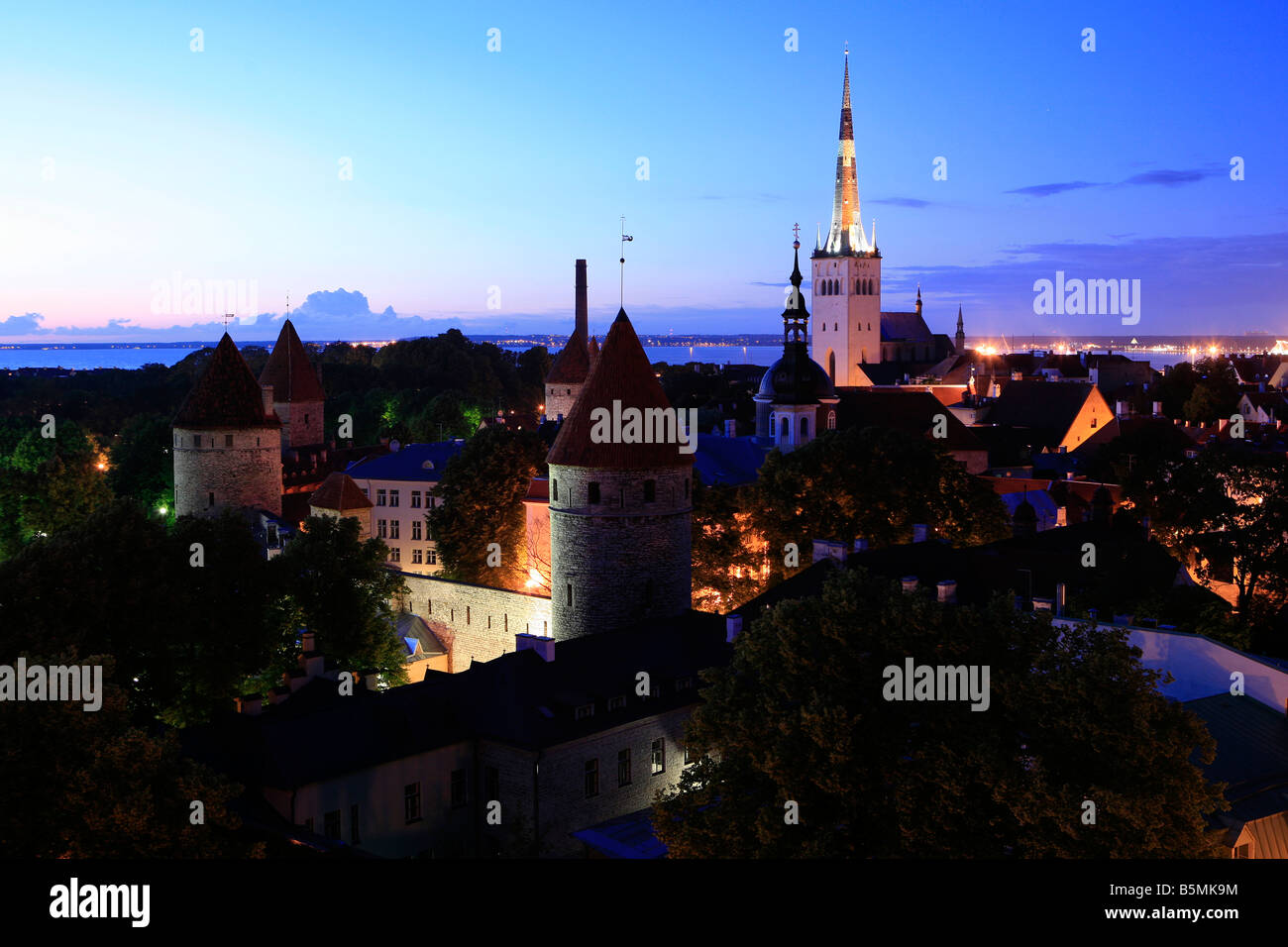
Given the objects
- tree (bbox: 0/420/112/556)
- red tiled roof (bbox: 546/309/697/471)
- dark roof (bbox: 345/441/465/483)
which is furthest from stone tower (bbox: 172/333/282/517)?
red tiled roof (bbox: 546/309/697/471)

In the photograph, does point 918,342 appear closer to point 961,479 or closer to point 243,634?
point 961,479

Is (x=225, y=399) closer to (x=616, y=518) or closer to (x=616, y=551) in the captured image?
(x=616, y=518)

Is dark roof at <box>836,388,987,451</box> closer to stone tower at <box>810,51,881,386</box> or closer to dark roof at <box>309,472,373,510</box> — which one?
dark roof at <box>309,472,373,510</box>

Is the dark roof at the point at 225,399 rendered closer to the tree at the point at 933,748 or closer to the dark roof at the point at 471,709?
the dark roof at the point at 471,709

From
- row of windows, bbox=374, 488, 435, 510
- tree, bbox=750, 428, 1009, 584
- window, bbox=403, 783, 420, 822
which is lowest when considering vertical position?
window, bbox=403, 783, 420, 822

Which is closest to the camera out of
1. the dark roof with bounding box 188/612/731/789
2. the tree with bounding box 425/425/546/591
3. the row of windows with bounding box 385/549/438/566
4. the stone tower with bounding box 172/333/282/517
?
the dark roof with bounding box 188/612/731/789
